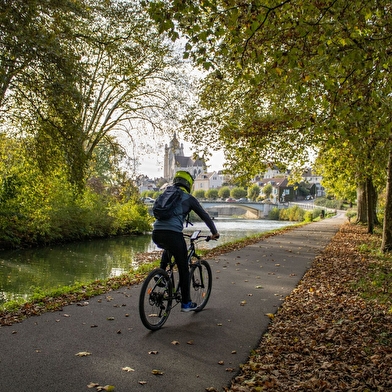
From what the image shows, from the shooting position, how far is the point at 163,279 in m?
5.36

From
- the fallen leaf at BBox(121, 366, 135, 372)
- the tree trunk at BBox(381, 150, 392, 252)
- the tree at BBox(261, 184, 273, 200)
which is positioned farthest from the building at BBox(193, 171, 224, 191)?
the fallen leaf at BBox(121, 366, 135, 372)

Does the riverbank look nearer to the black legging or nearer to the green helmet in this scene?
the black legging

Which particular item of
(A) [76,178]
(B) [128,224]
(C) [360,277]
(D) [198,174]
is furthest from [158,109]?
(D) [198,174]

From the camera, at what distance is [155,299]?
5258 mm

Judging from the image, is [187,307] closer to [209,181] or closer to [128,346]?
[128,346]

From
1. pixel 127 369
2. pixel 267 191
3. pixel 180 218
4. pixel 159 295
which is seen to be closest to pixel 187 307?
pixel 159 295

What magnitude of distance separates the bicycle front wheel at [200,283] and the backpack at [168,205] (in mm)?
1125

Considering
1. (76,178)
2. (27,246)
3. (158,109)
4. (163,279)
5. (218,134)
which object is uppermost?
(158,109)

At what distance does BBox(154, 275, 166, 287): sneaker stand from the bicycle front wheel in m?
0.66

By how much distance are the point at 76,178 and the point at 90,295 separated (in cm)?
651

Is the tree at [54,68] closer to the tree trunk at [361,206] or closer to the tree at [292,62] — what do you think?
the tree at [292,62]

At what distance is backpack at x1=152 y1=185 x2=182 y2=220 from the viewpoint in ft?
17.1

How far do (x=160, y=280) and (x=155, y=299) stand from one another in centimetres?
24

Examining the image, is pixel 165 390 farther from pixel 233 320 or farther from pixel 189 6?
pixel 189 6
